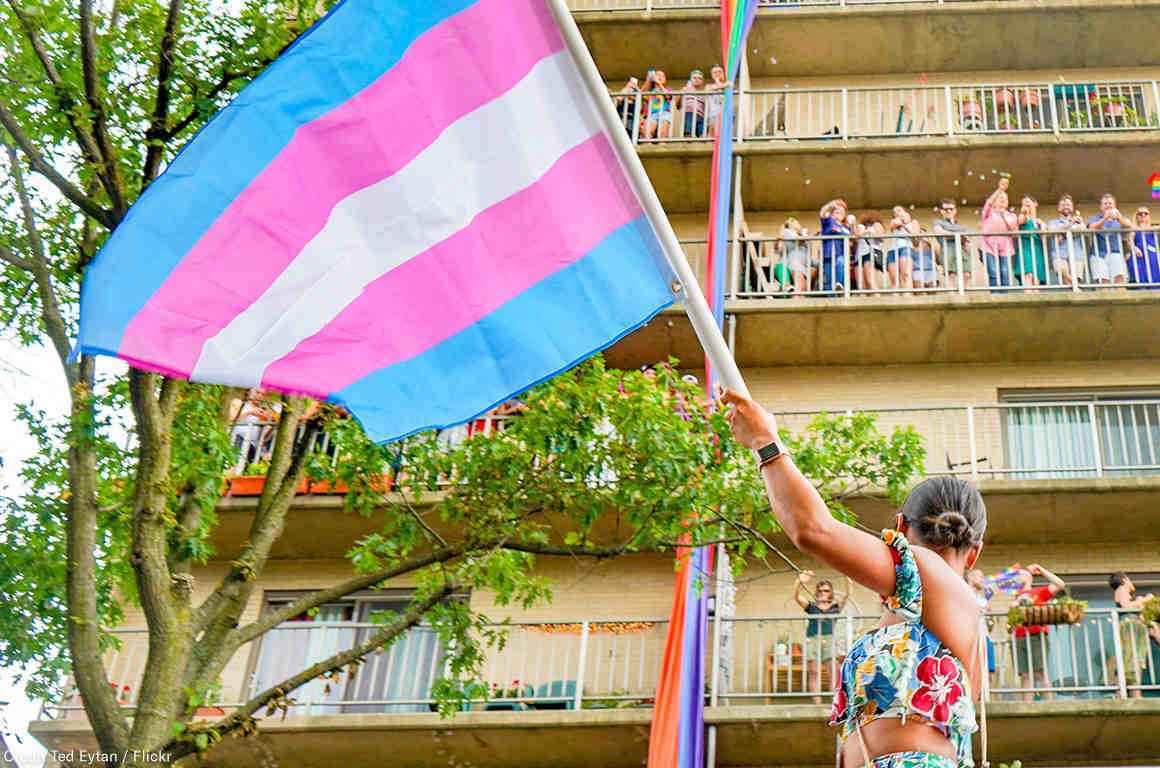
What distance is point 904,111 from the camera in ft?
74.7

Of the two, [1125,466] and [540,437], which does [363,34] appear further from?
[1125,466]

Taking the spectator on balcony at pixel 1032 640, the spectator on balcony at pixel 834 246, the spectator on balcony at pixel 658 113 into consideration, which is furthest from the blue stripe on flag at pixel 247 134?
the spectator on balcony at pixel 658 113

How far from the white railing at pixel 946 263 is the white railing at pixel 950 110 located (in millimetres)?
1924

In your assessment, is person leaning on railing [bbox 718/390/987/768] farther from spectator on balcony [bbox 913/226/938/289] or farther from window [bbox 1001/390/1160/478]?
spectator on balcony [bbox 913/226/938/289]

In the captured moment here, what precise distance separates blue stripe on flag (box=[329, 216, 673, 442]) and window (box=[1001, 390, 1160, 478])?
14.2 m

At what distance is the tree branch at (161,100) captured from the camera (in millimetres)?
12562

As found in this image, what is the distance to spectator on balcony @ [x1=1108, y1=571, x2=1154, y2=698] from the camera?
1625 cm

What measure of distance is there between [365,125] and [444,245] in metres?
0.62

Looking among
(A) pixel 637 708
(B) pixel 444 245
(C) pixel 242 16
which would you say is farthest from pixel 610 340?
(A) pixel 637 708

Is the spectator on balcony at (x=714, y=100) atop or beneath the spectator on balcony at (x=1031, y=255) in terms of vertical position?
atop

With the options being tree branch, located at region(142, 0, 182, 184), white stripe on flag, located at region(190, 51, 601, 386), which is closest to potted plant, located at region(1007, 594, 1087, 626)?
tree branch, located at region(142, 0, 182, 184)

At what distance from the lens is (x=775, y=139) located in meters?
22.0

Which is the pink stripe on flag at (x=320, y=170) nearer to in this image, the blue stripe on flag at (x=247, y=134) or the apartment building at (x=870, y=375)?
the blue stripe on flag at (x=247, y=134)

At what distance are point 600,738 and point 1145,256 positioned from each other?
9843mm
